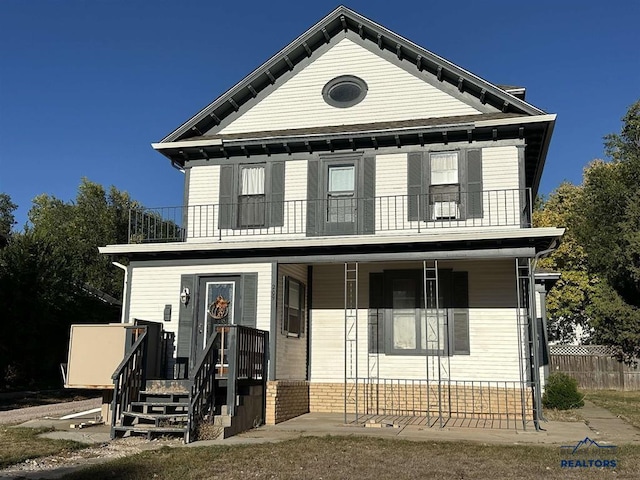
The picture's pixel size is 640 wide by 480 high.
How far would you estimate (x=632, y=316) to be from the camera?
29.5 meters

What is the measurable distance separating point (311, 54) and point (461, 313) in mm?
7329

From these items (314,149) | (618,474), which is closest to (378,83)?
(314,149)

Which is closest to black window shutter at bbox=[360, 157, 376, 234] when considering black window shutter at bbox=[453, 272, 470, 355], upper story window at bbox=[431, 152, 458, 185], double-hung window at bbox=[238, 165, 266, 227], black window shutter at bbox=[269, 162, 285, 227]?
upper story window at bbox=[431, 152, 458, 185]

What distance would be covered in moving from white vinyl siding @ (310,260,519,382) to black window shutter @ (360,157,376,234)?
1.23 meters

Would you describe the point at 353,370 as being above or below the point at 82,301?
below

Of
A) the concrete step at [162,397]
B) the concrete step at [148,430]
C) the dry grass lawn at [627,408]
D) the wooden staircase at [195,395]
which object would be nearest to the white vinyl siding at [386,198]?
the wooden staircase at [195,395]

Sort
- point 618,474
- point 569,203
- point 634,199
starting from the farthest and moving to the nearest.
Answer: point 569,203, point 634,199, point 618,474

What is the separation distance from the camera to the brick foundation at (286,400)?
12.7 metres

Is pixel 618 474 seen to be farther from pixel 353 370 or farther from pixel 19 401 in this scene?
pixel 19 401

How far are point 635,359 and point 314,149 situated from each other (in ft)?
66.9

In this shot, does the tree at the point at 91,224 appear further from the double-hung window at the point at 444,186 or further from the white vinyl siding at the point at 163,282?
the double-hung window at the point at 444,186

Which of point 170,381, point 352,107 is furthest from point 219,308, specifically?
point 352,107

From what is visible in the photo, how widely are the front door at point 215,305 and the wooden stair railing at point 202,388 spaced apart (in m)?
2.54

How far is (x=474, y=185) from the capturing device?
13922mm
